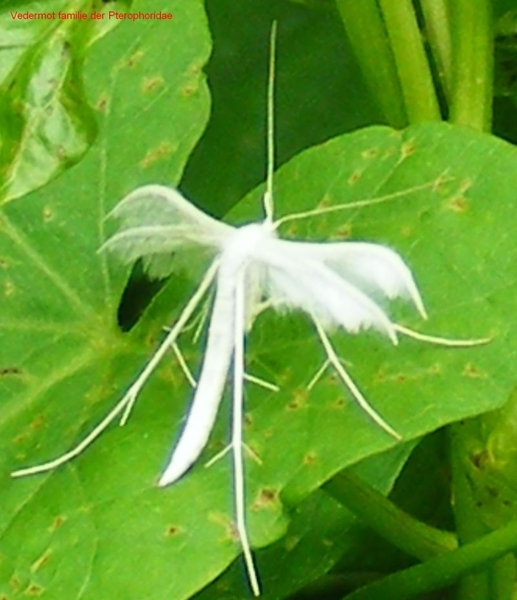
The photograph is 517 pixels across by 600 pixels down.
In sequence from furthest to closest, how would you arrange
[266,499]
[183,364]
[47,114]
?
Result: 1. [183,364]
2. [266,499]
3. [47,114]

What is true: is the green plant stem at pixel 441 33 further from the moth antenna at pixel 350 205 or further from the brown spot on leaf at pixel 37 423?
the brown spot on leaf at pixel 37 423

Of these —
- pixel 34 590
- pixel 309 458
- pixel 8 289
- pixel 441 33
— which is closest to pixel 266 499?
pixel 309 458

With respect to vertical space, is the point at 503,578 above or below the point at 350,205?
below

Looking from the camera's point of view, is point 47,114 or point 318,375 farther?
point 318,375

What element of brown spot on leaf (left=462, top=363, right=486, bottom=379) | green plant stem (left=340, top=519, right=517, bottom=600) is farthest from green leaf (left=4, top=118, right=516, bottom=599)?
green plant stem (left=340, top=519, right=517, bottom=600)

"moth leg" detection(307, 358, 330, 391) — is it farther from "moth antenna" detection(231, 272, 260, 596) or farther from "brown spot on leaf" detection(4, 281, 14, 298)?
"brown spot on leaf" detection(4, 281, 14, 298)

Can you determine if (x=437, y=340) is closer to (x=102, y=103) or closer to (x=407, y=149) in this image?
(x=407, y=149)

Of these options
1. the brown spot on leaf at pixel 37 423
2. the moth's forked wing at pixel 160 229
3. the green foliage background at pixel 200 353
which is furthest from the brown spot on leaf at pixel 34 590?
the moth's forked wing at pixel 160 229
